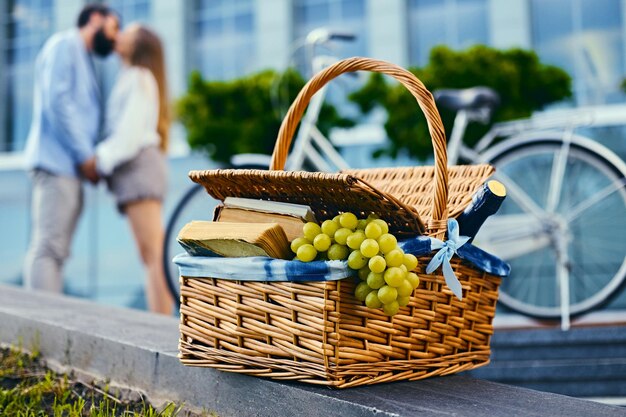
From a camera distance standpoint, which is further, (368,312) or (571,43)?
(571,43)

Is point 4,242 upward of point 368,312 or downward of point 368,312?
downward

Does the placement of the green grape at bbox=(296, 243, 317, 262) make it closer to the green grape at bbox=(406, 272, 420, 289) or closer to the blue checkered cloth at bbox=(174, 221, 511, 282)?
the blue checkered cloth at bbox=(174, 221, 511, 282)

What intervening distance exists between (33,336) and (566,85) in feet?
18.3

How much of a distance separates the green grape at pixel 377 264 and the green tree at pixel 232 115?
5382 mm

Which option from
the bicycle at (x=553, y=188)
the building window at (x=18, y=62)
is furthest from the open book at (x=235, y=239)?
the building window at (x=18, y=62)

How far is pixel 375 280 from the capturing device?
4.17ft

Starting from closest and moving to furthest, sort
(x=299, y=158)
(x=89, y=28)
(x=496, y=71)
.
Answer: (x=299, y=158) < (x=89, y=28) < (x=496, y=71)

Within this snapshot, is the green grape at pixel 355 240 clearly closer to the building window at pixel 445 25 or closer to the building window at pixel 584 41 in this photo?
the building window at pixel 584 41

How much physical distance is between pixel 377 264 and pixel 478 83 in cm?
547

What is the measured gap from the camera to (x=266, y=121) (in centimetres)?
690

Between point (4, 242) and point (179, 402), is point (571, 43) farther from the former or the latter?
point (179, 402)

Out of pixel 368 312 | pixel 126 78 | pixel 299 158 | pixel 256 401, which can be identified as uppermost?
pixel 126 78

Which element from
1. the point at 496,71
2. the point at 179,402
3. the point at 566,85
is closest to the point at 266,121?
the point at 496,71

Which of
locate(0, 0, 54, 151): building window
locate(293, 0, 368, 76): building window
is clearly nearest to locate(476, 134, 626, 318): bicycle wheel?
locate(293, 0, 368, 76): building window
